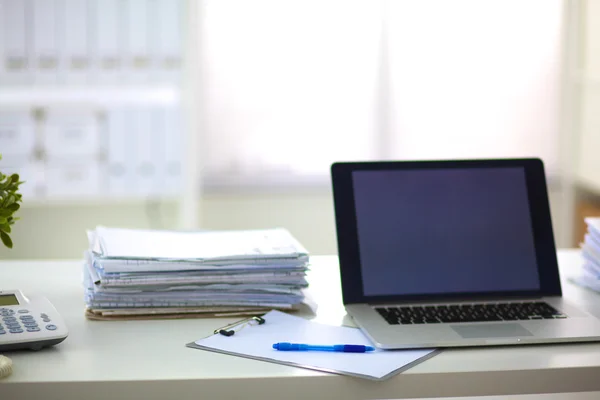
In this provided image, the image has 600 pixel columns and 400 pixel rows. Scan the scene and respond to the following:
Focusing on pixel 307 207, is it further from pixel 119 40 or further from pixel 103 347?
pixel 103 347

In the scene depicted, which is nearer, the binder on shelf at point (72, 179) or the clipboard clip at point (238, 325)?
the clipboard clip at point (238, 325)

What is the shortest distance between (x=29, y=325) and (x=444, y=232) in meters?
0.59

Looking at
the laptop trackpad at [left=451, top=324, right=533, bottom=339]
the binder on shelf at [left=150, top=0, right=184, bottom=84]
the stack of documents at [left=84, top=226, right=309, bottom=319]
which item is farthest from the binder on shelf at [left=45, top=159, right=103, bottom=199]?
the laptop trackpad at [left=451, top=324, right=533, bottom=339]

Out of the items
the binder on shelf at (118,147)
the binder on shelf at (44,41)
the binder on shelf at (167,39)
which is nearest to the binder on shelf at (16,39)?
the binder on shelf at (44,41)

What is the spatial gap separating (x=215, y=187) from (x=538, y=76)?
1.37 meters

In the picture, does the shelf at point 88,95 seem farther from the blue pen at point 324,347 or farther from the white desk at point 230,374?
the blue pen at point 324,347

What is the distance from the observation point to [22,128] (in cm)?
276

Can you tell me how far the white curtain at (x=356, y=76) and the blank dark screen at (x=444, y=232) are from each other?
79.9 inches

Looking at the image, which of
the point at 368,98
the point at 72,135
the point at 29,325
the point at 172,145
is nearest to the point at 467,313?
the point at 29,325

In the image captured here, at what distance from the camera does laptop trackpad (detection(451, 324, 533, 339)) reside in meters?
1.06

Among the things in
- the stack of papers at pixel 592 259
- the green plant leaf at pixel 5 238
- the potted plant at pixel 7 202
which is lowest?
the stack of papers at pixel 592 259

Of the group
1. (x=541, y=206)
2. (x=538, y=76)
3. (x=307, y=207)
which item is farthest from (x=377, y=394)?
(x=538, y=76)

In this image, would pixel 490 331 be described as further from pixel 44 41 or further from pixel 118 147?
pixel 44 41

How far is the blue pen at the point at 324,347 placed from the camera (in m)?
1.01
